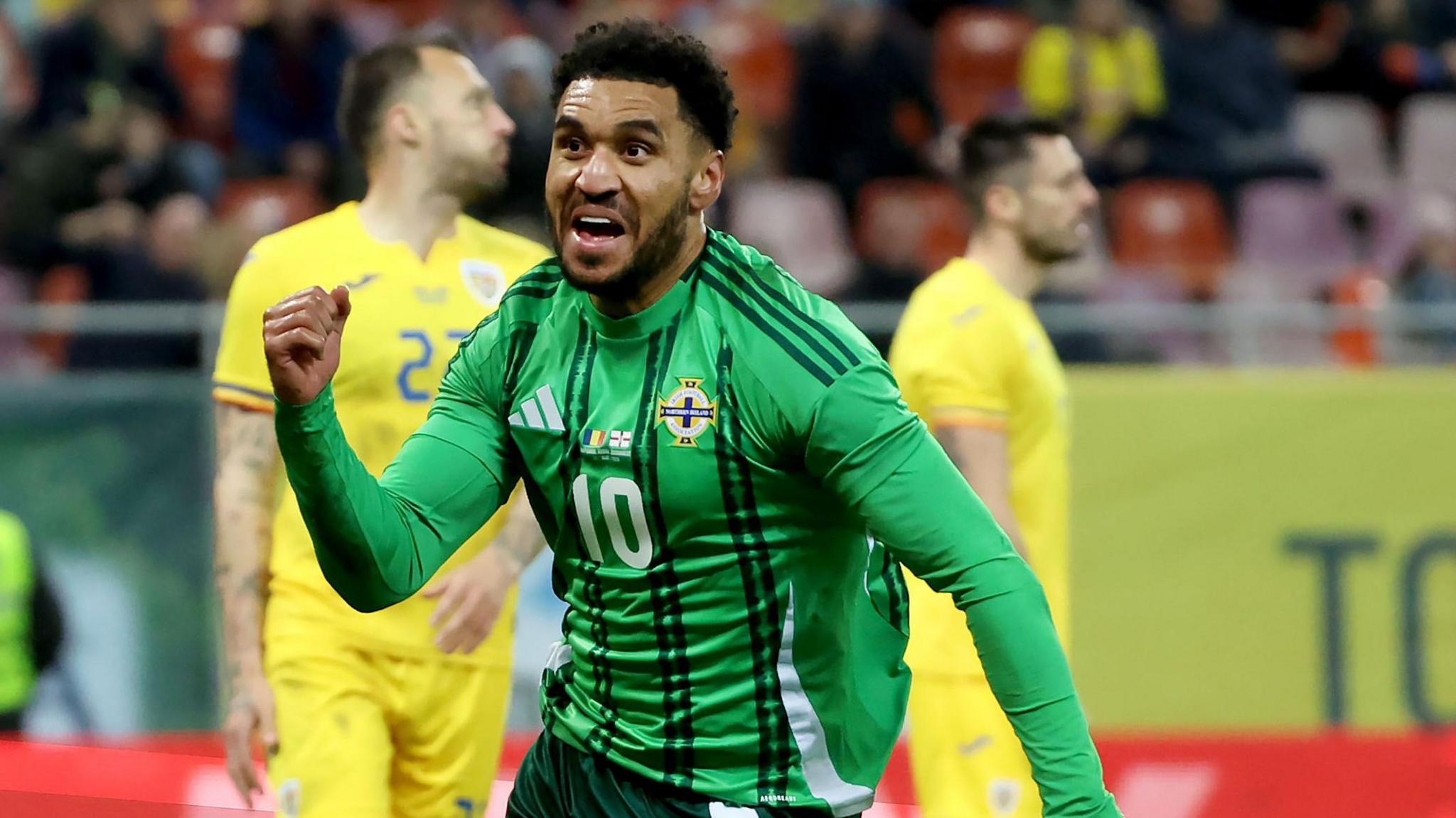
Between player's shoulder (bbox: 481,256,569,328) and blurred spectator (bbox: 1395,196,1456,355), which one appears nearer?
player's shoulder (bbox: 481,256,569,328)

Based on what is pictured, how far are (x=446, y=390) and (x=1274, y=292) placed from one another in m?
8.12

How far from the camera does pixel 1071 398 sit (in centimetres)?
916

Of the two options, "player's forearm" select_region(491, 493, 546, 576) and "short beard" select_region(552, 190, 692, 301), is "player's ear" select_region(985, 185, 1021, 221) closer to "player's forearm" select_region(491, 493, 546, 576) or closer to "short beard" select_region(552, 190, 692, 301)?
"player's forearm" select_region(491, 493, 546, 576)

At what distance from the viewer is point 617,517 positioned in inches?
133

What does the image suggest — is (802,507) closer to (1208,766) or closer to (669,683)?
(669,683)

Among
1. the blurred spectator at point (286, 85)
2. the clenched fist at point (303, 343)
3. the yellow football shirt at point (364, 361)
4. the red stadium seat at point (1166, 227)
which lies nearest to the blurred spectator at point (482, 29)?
the blurred spectator at point (286, 85)

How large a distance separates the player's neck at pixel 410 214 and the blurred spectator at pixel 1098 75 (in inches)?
297

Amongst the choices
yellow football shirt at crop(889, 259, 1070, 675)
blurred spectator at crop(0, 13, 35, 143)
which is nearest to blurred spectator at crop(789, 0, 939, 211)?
blurred spectator at crop(0, 13, 35, 143)

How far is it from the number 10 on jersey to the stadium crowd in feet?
22.0

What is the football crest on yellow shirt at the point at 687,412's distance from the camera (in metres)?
3.29

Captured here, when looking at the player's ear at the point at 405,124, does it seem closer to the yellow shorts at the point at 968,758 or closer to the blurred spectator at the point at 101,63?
the yellow shorts at the point at 968,758

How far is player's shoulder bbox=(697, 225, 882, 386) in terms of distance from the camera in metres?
3.21

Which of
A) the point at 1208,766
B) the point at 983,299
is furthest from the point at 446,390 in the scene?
the point at 1208,766

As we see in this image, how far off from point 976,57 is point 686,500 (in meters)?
10.2
